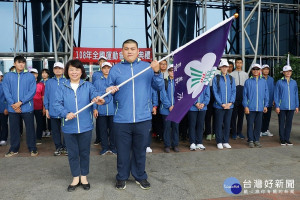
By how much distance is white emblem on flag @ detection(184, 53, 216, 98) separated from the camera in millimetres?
3100

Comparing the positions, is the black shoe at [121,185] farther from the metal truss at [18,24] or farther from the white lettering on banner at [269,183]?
the metal truss at [18,24]

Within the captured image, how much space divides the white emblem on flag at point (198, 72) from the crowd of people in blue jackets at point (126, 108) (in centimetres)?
34

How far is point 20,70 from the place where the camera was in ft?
15.2

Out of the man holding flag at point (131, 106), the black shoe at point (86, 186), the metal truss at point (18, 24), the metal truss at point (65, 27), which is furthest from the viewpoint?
the metal truss at point (18, 24)

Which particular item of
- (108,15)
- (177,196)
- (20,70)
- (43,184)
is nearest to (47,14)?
(108,15)

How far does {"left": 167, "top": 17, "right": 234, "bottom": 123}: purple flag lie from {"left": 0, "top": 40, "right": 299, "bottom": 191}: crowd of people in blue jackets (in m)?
0.25

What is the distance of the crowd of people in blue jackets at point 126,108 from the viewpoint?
3.25 meters

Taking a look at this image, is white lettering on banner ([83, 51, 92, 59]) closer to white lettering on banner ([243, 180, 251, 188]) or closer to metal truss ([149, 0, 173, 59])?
metal truss ([149, 0, 173, 59])

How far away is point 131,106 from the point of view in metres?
3.22

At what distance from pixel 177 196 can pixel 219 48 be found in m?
1.67

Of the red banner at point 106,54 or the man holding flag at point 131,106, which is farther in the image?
the red banner at point 106,54

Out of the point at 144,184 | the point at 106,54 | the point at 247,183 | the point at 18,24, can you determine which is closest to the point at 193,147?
the point at 247,183

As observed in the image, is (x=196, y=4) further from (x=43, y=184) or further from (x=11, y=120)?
(x=43, y=184)

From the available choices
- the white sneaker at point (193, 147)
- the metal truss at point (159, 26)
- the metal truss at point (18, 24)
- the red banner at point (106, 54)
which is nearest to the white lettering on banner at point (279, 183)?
the white sneaker at point (193, 147)
